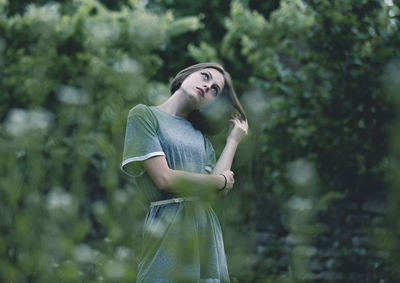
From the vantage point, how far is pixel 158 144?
4.96 feet

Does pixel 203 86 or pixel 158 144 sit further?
pixel 203 86

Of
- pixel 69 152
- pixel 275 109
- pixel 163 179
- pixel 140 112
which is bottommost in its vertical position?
pixel 163 179

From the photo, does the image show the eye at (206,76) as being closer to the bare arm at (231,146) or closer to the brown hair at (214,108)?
the brown hair at (214,108)

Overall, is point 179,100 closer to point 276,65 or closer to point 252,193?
point 276,65

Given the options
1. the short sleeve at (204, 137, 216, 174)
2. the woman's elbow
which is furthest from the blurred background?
the woman's elbow

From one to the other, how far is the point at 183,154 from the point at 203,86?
0.25 m

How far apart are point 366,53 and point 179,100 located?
2.39m

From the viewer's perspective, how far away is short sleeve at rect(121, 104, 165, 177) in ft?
4.87

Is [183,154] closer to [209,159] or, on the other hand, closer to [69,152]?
[209,159]

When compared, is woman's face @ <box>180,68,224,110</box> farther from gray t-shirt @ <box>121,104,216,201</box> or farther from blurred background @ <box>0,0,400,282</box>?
blurred background @ <box>0,0,400,282</box>

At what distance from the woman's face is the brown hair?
0.07ft

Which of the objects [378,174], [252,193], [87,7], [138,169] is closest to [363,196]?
[378,174]

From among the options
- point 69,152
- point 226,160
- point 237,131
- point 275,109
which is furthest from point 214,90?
point 275,109

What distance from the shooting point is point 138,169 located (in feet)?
5.05
